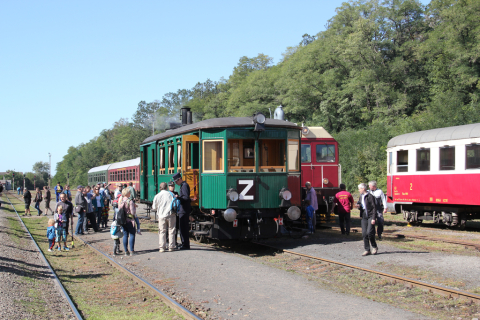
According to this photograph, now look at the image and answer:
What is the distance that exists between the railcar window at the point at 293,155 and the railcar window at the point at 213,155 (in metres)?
1.90

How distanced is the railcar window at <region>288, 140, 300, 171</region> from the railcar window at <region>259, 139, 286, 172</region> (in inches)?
7.3

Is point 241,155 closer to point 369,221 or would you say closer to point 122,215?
point 122,215

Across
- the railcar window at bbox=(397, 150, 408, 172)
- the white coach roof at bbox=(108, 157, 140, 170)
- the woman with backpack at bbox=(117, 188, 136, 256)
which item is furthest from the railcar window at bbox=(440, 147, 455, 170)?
the white coach roof at bbox=(108, 157, 140, 170)

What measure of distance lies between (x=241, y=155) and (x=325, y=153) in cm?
651

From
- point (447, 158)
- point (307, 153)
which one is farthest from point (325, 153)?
point (447, 158)

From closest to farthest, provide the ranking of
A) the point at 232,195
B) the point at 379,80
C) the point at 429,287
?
the point at 429,287 < the point at 232,195 < the point at 379,80

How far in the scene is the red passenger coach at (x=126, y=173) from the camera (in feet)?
108

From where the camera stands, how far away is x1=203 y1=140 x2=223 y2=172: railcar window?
40.4 feet

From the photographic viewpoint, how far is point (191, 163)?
1334 centimetres

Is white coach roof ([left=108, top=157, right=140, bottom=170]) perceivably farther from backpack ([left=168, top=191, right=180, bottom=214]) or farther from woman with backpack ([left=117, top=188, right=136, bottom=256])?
backpack ([left=168, top=191, right=180, bottom=214])

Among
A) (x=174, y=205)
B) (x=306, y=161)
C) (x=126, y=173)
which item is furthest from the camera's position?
(x=126, y=173)

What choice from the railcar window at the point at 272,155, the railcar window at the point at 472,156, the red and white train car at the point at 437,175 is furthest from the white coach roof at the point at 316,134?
the railcar window at the point at 272,155

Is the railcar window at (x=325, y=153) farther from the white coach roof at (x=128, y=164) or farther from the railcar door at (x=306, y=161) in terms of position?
the white coach roof at (x=128, y=164)

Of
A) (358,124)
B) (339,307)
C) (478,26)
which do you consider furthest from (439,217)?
(358,124)
